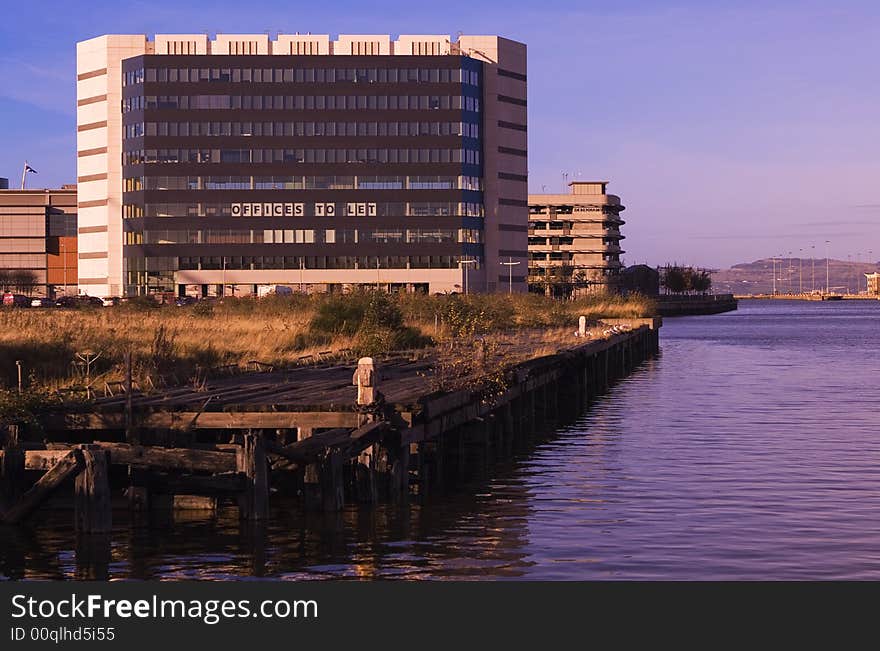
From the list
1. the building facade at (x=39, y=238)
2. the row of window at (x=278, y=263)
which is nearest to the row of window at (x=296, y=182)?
the row of window at (x=278, y=263)

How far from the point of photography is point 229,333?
164 feet

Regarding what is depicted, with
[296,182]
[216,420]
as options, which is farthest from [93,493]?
[296,182]

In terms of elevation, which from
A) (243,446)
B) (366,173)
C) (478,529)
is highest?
(366,173)

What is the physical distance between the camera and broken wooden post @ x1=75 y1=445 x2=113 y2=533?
67.0ft

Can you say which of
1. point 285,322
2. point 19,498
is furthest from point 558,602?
point 285,322

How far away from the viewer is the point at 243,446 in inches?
830

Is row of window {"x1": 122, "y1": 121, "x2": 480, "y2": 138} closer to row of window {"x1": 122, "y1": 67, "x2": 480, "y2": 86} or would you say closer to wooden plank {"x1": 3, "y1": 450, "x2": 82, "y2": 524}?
row of window {"x1": 122, "y1": 67, "x2": 480, "y2": 86}

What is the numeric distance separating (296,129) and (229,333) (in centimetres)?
11367

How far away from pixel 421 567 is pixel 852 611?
643 centimetres

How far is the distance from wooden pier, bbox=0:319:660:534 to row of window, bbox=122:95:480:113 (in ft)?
434

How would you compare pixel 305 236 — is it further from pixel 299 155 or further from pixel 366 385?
pixel 366 385

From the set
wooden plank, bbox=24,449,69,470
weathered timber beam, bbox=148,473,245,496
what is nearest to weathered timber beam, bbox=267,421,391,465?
weathered timber beam, bbox=148,473,245,496

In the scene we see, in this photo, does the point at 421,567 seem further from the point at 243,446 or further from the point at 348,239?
the point at 348,239

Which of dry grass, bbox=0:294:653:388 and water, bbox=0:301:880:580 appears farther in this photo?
dry grass, bbox=0:294:653:388
